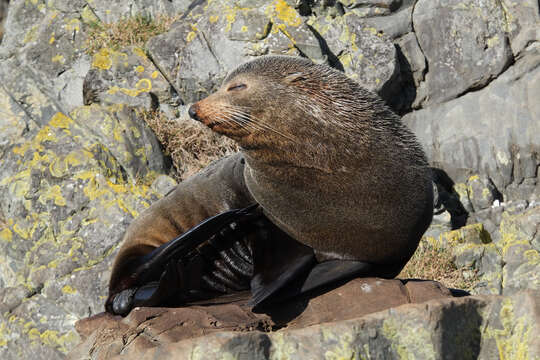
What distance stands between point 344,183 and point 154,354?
169 centimetres

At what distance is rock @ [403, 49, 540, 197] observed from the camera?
409 inches

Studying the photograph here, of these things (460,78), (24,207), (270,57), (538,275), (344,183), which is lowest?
(538,275)

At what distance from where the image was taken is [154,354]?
9.76 feet

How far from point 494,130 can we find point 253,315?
7.61 metres

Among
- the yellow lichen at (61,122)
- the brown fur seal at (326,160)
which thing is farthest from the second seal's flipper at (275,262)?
the yellow lichen at (61,122)

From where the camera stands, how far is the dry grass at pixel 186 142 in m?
9.85

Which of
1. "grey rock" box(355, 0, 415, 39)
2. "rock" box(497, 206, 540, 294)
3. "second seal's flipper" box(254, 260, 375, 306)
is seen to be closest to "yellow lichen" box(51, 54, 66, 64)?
"grey rock" box(355, 0, 415, 39)

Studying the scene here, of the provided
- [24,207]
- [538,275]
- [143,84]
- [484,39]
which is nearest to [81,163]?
[24,207]

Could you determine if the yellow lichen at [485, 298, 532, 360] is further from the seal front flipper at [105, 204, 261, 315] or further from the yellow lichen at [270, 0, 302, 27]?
the yellow lichen at [270, 0, 302, 27]

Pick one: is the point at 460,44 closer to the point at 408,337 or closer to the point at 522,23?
the point at 522,23

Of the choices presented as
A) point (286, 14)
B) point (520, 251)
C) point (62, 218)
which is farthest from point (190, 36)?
point (520, 251)

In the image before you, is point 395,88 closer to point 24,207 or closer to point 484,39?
point 484,39

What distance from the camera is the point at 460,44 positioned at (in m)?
11.1

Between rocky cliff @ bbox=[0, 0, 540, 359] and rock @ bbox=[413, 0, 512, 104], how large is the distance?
0.07ft
